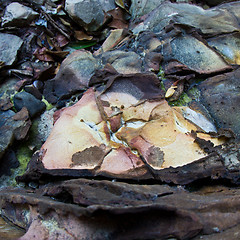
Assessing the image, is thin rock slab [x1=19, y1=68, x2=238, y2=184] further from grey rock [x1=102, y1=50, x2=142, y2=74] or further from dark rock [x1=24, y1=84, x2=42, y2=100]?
dark rock [x1=24, y1=84, x2=42, y2=100]

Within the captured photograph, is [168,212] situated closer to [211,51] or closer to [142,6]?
[211,51]

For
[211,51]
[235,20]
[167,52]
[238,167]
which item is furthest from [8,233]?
[235,20]

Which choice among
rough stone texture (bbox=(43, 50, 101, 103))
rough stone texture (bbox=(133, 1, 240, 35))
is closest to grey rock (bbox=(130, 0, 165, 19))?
rough stone texture (bbox=(133, 1, 240, 35))

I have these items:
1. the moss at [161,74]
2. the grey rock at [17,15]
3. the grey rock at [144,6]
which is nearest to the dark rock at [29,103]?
the moss at [161,74]

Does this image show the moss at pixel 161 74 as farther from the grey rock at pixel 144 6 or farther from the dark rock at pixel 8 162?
the dark rock at pixel 8 162

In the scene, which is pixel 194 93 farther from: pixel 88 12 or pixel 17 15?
pixel 17 15

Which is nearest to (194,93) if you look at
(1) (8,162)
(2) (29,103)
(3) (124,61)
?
(3) (124,61)
